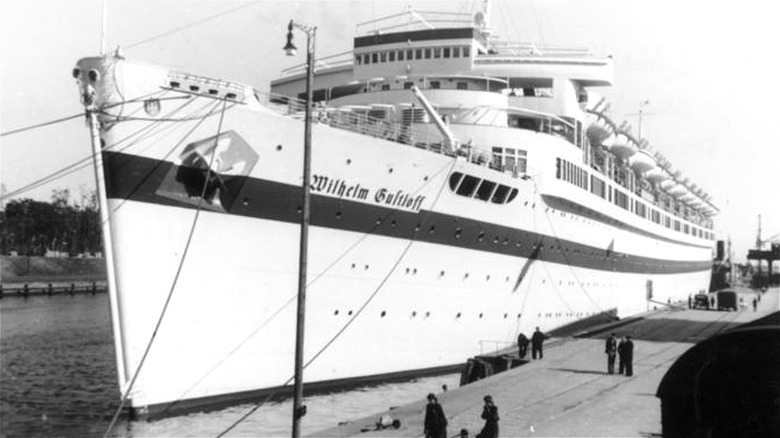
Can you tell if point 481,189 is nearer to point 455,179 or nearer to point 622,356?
point 455,179

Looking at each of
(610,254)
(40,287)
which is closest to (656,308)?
(610,254)

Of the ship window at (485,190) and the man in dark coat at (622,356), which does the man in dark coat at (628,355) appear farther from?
the ship window at (485,190)

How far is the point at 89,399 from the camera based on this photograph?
17719 millimetres

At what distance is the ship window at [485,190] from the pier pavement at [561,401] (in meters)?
4.39

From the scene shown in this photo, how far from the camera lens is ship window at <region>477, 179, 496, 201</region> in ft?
57.1

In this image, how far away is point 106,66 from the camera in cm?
1192

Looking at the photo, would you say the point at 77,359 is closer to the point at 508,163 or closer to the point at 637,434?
the point at 508,163

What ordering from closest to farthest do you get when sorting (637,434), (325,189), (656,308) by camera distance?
1. (637,434)
2. (325,189)
3. (656,308)

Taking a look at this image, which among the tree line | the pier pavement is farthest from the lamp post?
the tree line

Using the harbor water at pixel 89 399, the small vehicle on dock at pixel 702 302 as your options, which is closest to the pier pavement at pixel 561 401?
the harbor water at pixel 89 399

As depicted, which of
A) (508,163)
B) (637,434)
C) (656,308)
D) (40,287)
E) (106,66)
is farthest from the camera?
(40,287)

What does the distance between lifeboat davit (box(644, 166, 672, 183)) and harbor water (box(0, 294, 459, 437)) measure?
2586 cm

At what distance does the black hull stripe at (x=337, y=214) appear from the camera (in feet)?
39.1

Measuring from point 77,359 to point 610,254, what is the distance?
2067 cm
